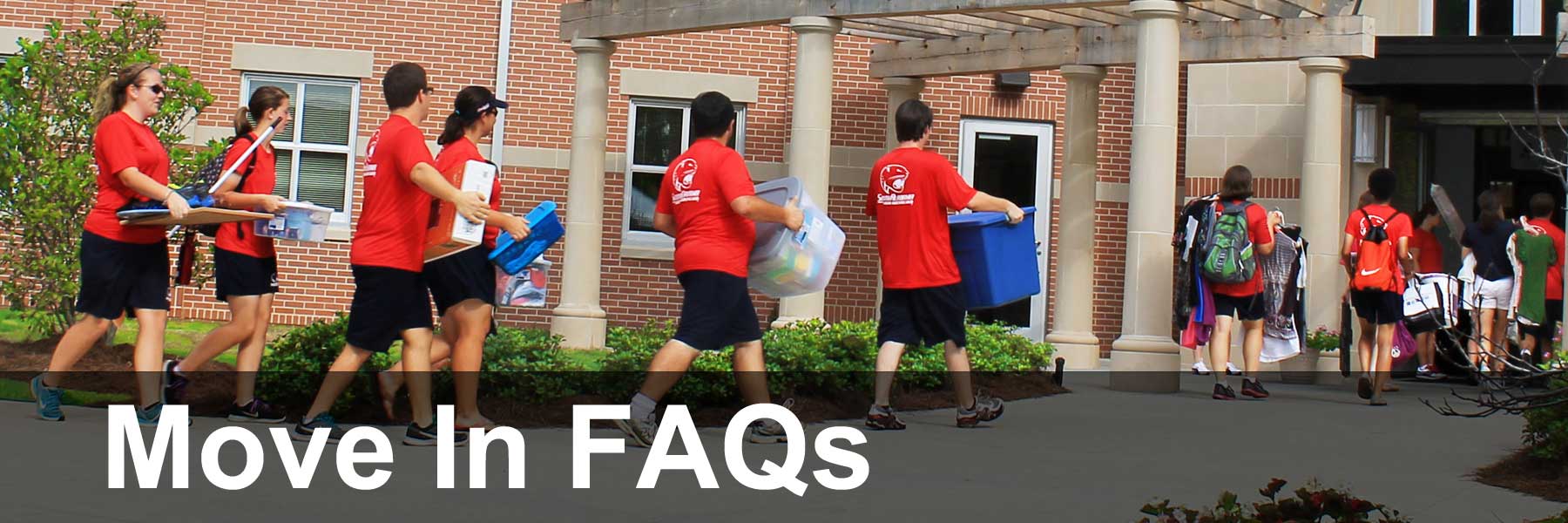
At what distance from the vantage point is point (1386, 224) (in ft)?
39.9

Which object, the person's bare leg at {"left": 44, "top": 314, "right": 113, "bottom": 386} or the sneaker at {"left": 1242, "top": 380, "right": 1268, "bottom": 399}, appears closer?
the person's bare leg at {"left": 44, "top": 314, "right": 113, "bottom": 386}

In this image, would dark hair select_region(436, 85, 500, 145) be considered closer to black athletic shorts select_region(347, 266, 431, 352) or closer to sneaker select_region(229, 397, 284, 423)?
black athletic shorts select_region(347, 266, 431, 352)

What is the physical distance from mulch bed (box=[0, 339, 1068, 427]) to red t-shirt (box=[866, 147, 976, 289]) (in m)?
1.03

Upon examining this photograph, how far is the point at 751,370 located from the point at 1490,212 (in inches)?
332

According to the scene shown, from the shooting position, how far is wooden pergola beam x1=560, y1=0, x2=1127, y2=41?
13117 mm

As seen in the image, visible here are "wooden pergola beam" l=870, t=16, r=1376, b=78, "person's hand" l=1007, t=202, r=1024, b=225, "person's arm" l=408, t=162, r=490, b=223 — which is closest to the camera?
"person's arm" l=408, t=162, r=490, b=223

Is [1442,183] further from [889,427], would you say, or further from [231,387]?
[231,387]

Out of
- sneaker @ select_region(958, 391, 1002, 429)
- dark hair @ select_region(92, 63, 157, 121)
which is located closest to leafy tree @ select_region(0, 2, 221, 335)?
dark hair @ select_region(92, 63, 157, 121)

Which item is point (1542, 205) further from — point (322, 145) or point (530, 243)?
point (322, 145)

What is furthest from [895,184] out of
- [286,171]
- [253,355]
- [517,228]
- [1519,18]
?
[1519,18]

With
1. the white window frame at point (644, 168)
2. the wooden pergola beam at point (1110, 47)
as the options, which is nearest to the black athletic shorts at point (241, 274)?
the wooden pergola beam at point (1110, 47)

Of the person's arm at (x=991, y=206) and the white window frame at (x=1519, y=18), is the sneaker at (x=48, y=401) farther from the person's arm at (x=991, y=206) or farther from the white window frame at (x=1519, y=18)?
the white window frame at (x=1519, y=18)

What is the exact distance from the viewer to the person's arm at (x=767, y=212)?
26.3 ft

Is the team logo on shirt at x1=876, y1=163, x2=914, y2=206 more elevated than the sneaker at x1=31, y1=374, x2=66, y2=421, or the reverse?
the team logo on shirt at x1=876, y1=163, x2=914, y2=206
